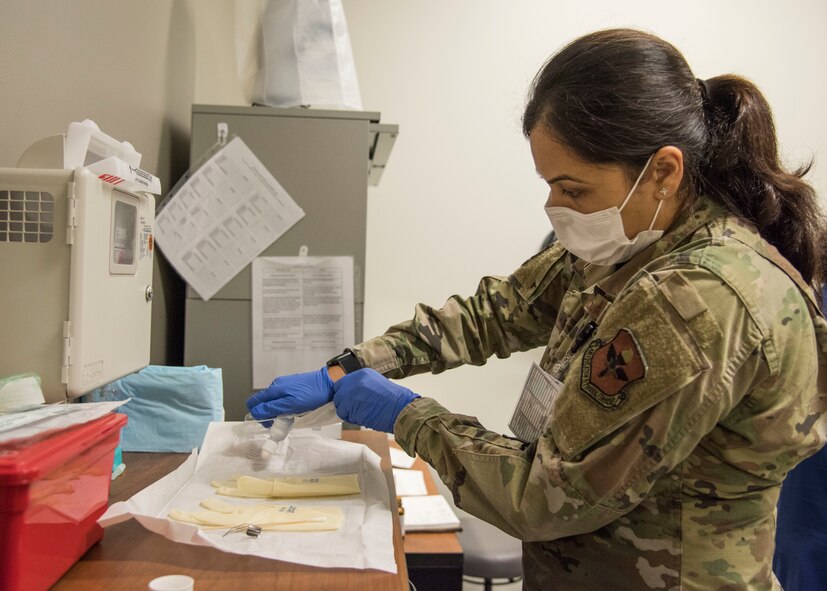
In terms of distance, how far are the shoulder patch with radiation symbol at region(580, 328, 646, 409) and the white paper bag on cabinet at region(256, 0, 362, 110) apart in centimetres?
130

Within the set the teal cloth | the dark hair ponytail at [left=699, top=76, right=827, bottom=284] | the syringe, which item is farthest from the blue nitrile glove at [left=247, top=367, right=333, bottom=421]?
the dark hair ponytail at [left=699, top=76, right=827, bottom=284]

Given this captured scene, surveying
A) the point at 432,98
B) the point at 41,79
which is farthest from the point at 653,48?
the point at 432,98

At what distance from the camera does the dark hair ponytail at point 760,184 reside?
0.93 m

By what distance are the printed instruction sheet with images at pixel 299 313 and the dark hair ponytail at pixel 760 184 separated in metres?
1.06

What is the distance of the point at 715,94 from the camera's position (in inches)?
39.6

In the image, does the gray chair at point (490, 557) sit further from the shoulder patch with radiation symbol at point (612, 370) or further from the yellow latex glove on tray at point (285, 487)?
the shoulder patch with radiation symbol at point (612, 370)

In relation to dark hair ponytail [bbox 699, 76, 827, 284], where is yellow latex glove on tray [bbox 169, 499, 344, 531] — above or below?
below

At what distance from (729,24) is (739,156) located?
8.18 ft

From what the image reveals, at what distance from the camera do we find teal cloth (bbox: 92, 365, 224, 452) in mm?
1268

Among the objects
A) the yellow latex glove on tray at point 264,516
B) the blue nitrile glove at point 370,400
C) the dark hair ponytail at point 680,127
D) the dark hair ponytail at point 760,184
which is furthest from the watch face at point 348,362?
the dark hair ponytail at point 760,184

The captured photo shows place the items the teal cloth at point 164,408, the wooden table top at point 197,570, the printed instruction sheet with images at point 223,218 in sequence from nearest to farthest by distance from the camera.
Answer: the wooden table top at point 197,570 → the teal cloth at point 164,408 → the printed instruction sheet with images at point 223,218

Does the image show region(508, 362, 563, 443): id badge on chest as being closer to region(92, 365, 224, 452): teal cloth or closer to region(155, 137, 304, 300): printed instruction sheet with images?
region(92, 365, 224, 452): teal cloth

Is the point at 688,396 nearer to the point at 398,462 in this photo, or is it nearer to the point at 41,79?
the point at 41,79

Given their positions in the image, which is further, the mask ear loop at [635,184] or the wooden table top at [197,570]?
the mask ear loop at [635,184]
